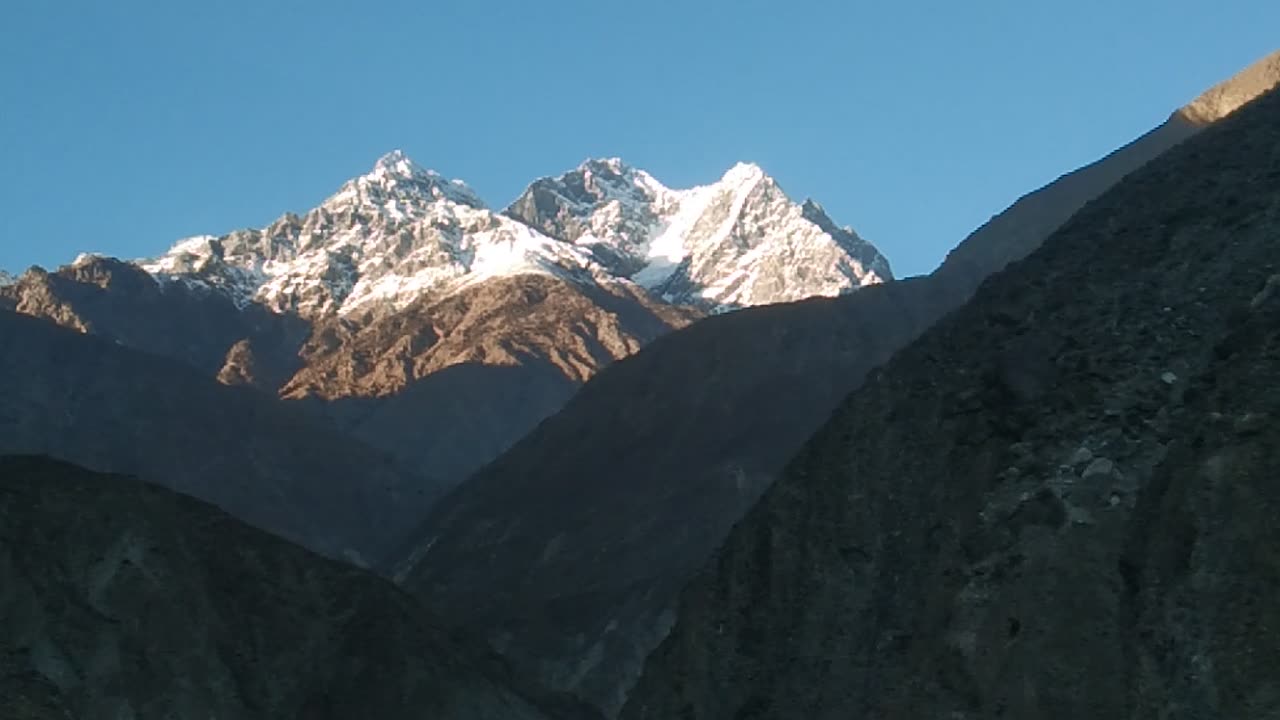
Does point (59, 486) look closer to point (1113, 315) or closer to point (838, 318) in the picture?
point (1113, 315)

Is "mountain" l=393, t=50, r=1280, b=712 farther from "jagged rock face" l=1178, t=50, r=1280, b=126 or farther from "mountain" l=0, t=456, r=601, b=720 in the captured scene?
"mountain" l=0, t=456, r=601, b=720

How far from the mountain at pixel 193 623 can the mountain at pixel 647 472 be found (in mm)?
34604

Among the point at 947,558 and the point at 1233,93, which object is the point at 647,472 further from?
the point at 947,558

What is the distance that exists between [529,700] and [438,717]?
9683 mm

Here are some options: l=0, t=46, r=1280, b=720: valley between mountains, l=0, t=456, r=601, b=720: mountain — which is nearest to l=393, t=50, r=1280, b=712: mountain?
l=0, t=46, r=1280, b=720: valley between mountains

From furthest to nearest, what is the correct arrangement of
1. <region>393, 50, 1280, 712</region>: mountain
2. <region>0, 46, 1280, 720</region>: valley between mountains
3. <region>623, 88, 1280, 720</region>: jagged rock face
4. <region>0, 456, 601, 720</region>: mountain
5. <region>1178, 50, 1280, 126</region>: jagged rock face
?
<region>1178, 50, 1280, 126</region>: jagged rock face, <region>393, 50, 1280, 712</region>: mountain, <region>0, 456, 601, 720</region>: mountain, <region>0, 46, 1280, 720</region>: valley between mountains, <region>623, 88, 1280, 720</region>: jagged rock face

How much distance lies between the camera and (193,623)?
75.9 m

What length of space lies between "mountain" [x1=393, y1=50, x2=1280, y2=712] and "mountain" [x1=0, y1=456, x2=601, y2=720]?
34.6m

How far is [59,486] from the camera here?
80.0 m

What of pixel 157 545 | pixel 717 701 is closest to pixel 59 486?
pixel 157 545

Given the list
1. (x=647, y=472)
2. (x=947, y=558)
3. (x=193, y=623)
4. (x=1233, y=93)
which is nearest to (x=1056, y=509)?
(x=947, y=558)

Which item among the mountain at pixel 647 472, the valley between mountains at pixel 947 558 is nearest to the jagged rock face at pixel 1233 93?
the mountain at pixel 647 472

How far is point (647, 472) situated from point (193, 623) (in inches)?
3315

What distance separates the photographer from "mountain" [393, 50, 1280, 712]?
419 feet
